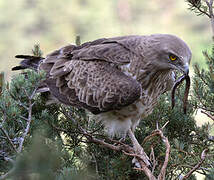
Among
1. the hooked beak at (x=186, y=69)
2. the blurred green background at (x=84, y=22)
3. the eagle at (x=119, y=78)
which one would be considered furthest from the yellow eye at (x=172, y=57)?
the blurred green background at (x=84, y=22)

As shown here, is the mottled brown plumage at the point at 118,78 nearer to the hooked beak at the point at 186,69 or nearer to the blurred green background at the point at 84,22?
the hooked beak at the point at 186,69

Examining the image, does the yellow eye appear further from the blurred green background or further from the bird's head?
the blurred green background

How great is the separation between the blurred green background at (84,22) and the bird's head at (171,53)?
28.3ft

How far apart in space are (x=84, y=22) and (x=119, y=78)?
1028 centimetres

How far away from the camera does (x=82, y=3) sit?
1465 cm

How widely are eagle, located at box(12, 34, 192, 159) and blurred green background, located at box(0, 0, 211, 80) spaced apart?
828 centimetres

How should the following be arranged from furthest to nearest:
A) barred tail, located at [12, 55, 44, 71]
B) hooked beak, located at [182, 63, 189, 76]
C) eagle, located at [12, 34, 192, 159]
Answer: barred tail, located at [12, 55, 44, 71], eagle, located at [12, 34, 192, 159], hooked beak, located at [182, 63, 189, 76]

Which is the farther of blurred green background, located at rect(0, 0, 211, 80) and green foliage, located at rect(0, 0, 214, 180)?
blurred green background, located at rect(0, 0, 211, 80)

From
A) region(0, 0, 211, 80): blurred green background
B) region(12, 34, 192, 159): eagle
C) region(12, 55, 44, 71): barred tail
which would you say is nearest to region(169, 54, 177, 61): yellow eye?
region(12, 34, 192, 159): eagle

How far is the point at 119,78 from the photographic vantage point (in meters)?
3.78

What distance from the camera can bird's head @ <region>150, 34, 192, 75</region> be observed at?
3383 millimetres

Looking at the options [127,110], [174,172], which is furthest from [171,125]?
[174,172]

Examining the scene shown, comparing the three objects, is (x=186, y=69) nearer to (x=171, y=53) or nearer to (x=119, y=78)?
(x=171, y=53)

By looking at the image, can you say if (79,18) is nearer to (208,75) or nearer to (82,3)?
(82,3)
